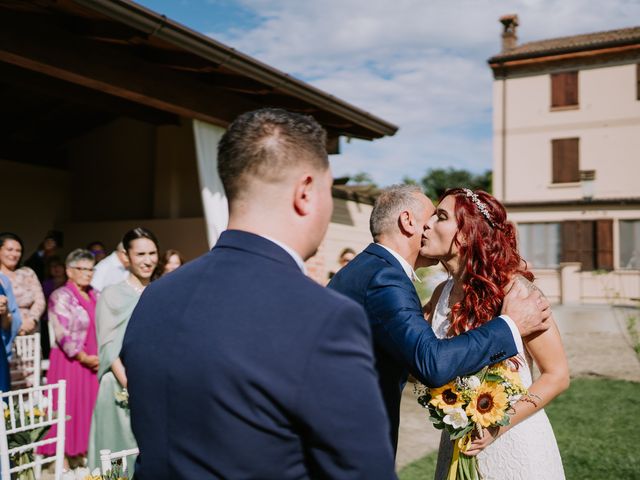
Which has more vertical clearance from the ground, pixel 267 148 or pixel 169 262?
pixel 267 148

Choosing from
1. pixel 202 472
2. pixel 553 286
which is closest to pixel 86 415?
pixel 202 472

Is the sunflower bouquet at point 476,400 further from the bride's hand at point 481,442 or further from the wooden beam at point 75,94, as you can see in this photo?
the wooden beam at point 75,94

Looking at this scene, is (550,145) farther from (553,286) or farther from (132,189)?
(132,189)

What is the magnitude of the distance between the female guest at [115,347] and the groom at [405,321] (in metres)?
2.54

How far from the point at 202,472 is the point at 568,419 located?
7.18 meters

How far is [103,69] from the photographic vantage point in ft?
20.3

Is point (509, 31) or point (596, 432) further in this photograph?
point (509, 31)

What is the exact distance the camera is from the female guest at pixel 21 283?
6254 mm

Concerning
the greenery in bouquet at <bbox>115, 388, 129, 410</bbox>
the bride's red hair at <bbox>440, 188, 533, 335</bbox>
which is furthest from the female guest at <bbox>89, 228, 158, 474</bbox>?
the bride's red hair at <bbox>440, 188, 533, 335</bbox>

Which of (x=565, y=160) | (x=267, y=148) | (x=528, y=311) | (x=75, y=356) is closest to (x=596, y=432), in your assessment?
(x=75, y=356)

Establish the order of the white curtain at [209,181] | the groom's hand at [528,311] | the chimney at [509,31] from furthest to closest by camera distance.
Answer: the chimney at [509,31], the white curtain at [209,181], the groom's hand at [528,311]

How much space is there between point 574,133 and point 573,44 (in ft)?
11.4

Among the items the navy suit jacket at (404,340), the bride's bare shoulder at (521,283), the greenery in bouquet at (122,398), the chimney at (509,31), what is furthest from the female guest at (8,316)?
the chimney at (509,31)

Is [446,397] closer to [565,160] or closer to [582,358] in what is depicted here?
[582,358]
